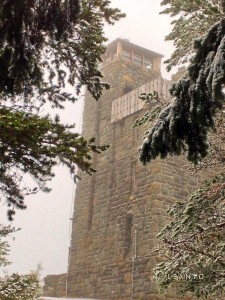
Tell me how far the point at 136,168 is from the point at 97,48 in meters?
11.2

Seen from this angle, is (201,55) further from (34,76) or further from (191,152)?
(34,76)

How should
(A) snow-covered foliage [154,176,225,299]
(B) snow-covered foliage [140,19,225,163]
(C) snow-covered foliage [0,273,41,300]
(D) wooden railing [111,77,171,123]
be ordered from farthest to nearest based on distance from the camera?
1. (D) wooden railing [111,77,171,123]
2. (A) snow-covered foliage [154,176,225,299]
3. (C) snow-covered foliage [0,273,41,300]
4. (B) snow-covered foliage [140,19,225,163]

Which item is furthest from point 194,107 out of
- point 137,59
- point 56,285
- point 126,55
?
point 137,59

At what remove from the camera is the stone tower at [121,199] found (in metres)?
15.2

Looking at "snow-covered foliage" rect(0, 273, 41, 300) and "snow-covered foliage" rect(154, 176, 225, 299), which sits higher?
"snow-covered foliage" rect(154, 176, 225, 299)

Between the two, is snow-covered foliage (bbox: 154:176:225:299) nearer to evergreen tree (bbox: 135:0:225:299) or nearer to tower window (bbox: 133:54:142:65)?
evergreen tree (bbox: 135:0:225:299)

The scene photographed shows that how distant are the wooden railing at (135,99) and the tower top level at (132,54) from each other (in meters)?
3.41

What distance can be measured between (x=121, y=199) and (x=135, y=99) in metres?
4.52

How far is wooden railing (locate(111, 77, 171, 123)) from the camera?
17.3 metres

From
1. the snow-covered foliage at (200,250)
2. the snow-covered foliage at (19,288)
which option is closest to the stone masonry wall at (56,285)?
the snow-covered foliage at (19,288)

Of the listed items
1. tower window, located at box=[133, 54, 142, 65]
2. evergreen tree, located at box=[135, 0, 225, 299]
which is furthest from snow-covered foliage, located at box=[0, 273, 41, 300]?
tower window, located at box=[133, 54, 142, 65]

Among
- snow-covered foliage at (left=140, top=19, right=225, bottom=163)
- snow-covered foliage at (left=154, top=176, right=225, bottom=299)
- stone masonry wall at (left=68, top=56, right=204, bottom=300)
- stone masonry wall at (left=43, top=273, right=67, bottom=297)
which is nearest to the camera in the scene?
snow-covered foliage at (left=140, top=19, right=225, bottom=163)

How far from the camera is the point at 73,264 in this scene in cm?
1889

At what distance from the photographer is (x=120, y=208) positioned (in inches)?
675
